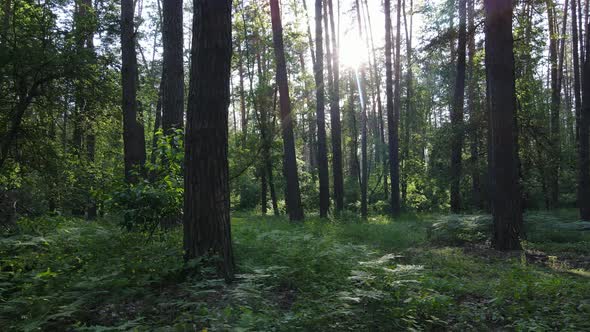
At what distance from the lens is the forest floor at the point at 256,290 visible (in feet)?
12.0

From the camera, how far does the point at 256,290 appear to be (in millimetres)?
4090

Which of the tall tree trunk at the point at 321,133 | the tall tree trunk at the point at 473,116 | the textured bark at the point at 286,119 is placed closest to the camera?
the textured bark at the point at 286,119

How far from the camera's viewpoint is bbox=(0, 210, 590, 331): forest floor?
3.65 metres

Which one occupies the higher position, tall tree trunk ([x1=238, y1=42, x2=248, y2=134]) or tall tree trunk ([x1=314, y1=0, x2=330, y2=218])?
tall tree trunk ([x1=238, y1=42, x2=248, y2=134])

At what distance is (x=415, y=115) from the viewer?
1243 inches

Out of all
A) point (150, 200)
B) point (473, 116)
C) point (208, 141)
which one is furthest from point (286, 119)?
point (208, 141)

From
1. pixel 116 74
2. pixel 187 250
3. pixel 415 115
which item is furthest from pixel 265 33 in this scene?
pixel 187 250

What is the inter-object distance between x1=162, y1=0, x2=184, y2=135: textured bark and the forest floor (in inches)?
112

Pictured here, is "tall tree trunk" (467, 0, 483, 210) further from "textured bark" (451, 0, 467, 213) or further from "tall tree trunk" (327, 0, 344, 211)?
"tall tree trunk" (327, 0, 344, 211)

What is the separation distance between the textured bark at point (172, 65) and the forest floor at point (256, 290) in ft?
9.36

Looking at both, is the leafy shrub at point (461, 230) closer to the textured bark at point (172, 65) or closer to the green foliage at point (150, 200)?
the green foliage at point (150, 200)

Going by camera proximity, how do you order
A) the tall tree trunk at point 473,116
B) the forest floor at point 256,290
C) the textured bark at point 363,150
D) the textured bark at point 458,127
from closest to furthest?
the forest floor at point 256,290, the tall tree trunk at point 473,116, the textured bark at point 458,127, the textured bark at point 363,150

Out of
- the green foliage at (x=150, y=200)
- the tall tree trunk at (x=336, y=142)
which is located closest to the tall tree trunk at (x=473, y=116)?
the tall tree trunk at (x=336, y=142)

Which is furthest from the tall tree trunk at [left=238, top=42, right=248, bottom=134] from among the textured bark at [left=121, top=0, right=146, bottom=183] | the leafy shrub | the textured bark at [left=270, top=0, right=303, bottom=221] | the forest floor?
the forest floor
